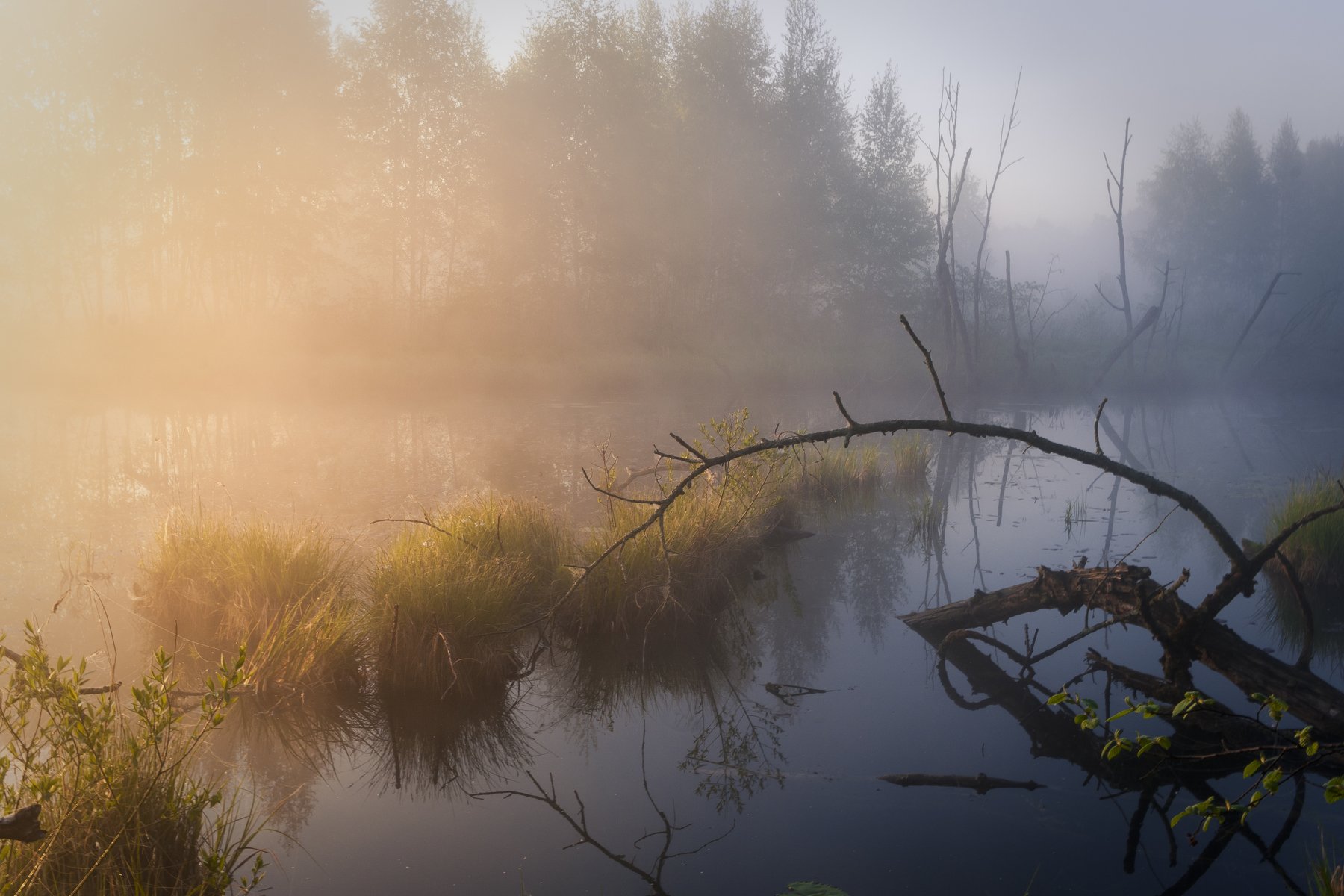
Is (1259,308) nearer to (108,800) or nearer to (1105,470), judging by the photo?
(1105,470)

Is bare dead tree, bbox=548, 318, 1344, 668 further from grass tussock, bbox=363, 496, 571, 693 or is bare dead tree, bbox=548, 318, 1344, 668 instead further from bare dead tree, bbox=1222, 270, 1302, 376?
bare dead tree, bbox=1222, 270, 1302, 376

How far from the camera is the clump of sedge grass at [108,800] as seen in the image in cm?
226

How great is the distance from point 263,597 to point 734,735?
A: 323 centimetres

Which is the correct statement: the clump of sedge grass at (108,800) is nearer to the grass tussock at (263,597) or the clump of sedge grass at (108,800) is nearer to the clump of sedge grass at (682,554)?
the grass tussock at (263,597)

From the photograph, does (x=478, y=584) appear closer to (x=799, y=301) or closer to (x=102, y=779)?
(x=102, y=779)

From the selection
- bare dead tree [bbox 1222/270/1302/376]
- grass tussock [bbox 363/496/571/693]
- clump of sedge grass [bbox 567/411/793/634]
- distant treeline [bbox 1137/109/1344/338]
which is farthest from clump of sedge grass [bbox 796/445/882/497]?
distant treeline [bbox 1137/109/1344/338]

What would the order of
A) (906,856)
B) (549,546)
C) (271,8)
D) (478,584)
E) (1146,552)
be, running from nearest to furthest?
(906,856)
(478,584)
(549,546)
(1146,552)
(271,8)

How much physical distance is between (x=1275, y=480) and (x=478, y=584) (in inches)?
482

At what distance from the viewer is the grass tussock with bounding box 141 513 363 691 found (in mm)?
4613

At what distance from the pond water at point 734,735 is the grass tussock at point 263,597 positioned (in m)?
0.23

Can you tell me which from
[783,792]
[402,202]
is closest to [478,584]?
[783,792]

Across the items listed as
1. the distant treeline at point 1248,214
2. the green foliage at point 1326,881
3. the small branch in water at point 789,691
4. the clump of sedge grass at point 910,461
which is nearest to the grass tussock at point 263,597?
the small branch in water at point 789,691

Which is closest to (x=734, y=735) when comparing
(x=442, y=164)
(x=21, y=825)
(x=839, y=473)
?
(x=21, y=825)

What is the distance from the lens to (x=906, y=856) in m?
3.32
